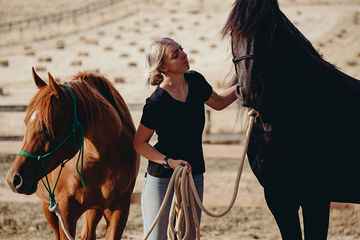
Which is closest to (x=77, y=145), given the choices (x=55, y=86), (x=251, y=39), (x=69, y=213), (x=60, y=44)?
(x=55, y=86)

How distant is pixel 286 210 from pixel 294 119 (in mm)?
572

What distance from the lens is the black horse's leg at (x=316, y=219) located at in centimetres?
459

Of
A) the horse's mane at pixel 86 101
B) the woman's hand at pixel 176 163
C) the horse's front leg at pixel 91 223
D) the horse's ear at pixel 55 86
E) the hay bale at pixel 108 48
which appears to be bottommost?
the hay bale at pixel 108 48

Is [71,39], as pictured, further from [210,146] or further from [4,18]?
[210,146]

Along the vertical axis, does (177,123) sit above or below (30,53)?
above

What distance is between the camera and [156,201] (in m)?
4.52

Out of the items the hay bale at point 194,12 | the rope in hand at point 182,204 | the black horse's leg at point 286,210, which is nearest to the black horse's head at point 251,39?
the rope in hand at point 182,204

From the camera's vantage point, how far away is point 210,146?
39.7ft

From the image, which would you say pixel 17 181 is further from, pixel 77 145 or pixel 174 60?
pixel 174 60

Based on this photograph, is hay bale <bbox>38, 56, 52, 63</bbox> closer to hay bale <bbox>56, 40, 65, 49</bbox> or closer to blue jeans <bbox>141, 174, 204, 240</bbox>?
hay bale <bbox>56, 40, 65, 49</bbox>

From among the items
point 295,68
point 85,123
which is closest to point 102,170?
point 85,123

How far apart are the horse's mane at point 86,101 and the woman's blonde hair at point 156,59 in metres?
0.55

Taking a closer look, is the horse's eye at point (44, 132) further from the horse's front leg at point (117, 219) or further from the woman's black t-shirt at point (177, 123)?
the horse's front leg at point (117, 219)

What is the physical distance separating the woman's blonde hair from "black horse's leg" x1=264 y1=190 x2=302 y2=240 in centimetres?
99
